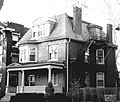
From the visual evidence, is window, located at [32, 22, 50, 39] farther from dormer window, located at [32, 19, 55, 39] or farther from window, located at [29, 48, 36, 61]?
window, located at [29, 48, 36, 61]

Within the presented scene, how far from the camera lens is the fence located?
79.5ft

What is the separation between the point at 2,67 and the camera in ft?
100

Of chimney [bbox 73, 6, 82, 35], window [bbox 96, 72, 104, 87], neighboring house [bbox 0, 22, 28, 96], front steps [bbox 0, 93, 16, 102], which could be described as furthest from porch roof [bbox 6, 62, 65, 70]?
window [bbox 96, 72, 104, 87]

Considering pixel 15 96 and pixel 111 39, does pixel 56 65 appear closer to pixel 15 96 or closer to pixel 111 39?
pixel 15 96

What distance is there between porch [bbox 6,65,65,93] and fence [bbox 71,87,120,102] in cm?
212

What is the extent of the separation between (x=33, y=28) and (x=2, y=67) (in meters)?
6.21

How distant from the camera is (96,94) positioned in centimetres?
2466

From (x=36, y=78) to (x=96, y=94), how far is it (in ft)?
24.5

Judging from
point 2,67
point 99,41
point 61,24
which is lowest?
point 2,67

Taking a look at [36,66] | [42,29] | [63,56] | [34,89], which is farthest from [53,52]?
[34,89]

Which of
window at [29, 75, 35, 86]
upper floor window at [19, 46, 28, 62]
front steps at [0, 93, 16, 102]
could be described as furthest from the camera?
upper floor window at [19, 46, 28, 62]

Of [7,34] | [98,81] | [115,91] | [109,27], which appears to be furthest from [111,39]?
[7,34]

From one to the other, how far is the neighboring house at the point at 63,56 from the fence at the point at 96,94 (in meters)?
1.89

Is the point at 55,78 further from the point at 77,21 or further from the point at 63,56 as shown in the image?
the point at 77,21
